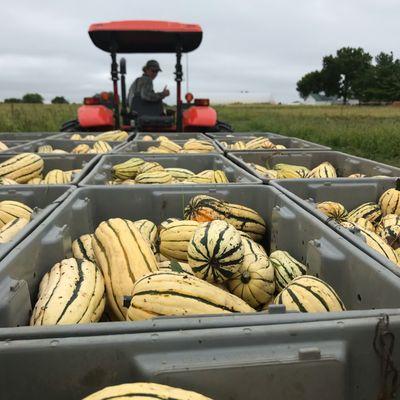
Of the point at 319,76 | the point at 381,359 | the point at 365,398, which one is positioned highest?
the point at 319,76

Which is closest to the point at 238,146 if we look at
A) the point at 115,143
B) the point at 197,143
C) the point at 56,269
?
the point at 197,143

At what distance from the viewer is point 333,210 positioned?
8.82ft

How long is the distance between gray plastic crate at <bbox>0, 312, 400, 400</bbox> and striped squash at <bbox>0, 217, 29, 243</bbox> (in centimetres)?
125

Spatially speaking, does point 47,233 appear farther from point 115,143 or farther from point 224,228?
point 115,143

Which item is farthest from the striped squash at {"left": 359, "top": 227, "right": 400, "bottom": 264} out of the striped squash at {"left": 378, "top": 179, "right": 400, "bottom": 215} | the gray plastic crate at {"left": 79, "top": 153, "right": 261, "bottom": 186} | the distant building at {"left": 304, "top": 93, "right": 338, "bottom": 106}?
the distant building at {"left": 304, "top": 93, "right": 338, "bottom": 106}

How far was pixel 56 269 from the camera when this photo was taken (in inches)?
71.6

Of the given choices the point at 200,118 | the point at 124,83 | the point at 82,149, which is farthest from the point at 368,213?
the point at 124,83

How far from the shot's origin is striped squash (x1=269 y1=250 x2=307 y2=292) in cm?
198

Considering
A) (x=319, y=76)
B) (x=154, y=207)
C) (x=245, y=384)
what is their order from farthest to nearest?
1. (x=319, y=76)
2. (x=154, y=207)
3. (x=245, y=384)

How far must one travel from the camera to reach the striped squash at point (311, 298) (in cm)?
155

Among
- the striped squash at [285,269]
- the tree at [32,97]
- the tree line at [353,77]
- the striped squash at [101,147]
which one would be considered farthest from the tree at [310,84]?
the striped squash at [285,269]

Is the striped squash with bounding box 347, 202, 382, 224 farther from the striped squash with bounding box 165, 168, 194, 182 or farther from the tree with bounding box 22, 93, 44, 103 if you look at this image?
the tree with bounding box 22, 93, 44, 103

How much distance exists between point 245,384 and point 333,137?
34.1 feet

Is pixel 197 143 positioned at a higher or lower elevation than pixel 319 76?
lower
